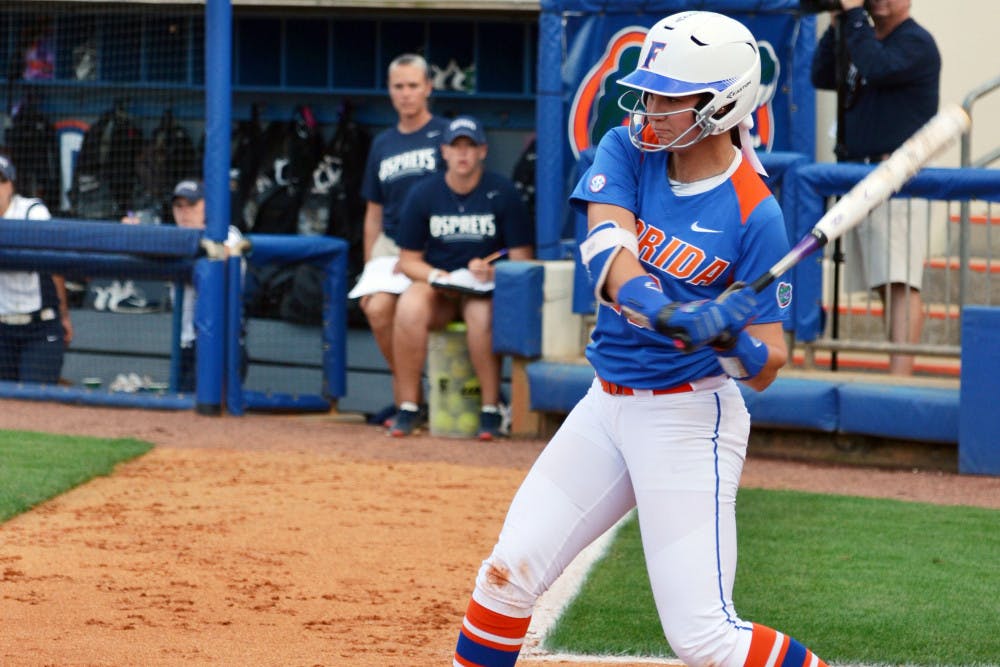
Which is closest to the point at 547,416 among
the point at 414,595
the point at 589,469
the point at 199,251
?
the point at 199,251

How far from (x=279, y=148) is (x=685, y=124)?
9.72m

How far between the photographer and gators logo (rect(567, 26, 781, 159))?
0.41 meters

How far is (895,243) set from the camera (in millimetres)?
7820

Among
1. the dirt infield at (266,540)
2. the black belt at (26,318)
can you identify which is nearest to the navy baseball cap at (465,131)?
the dirt infield at (266,540)

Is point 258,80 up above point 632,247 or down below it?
above

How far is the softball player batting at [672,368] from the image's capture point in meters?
3.40

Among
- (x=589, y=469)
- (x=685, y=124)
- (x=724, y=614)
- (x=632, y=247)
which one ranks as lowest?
(x=724, y=614)

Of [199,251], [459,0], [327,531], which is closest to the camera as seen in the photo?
[327,531]

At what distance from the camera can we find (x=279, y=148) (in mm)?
12812

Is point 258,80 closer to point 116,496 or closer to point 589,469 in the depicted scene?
point 116,496

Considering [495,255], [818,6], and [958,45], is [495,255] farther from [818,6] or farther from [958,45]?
[958,45]

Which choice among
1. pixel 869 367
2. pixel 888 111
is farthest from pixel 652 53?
pixel 869 367

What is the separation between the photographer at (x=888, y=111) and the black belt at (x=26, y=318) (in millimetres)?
4882

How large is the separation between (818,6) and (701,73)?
4.99m
